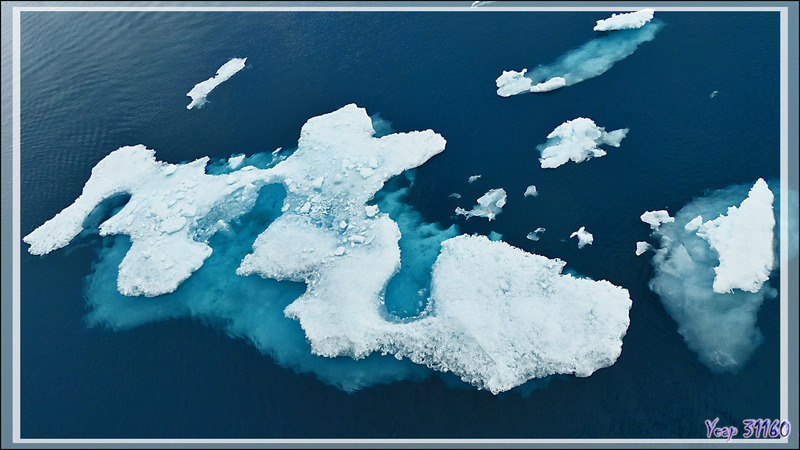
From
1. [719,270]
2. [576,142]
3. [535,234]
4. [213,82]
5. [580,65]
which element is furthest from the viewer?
[213,82]

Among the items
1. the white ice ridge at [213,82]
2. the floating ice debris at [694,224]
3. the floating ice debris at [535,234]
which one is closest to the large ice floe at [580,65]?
the floating ice debris at [535,234]

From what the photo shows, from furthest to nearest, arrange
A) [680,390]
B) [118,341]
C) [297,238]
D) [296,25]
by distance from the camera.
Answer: [296,25] < [297,238] < [118,341] < [680,390]

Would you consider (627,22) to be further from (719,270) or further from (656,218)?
(719,270)

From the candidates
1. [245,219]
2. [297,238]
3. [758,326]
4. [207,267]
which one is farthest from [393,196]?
[758,326]

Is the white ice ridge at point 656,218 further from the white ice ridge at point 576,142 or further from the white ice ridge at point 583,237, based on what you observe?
the white ice ridge at point 576,142

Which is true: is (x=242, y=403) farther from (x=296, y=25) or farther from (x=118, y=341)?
A: (x=296, y=25)

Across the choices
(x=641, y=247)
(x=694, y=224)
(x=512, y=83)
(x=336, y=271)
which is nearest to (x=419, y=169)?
(x=336, y=271)

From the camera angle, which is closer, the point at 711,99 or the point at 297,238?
the point at 297,238
